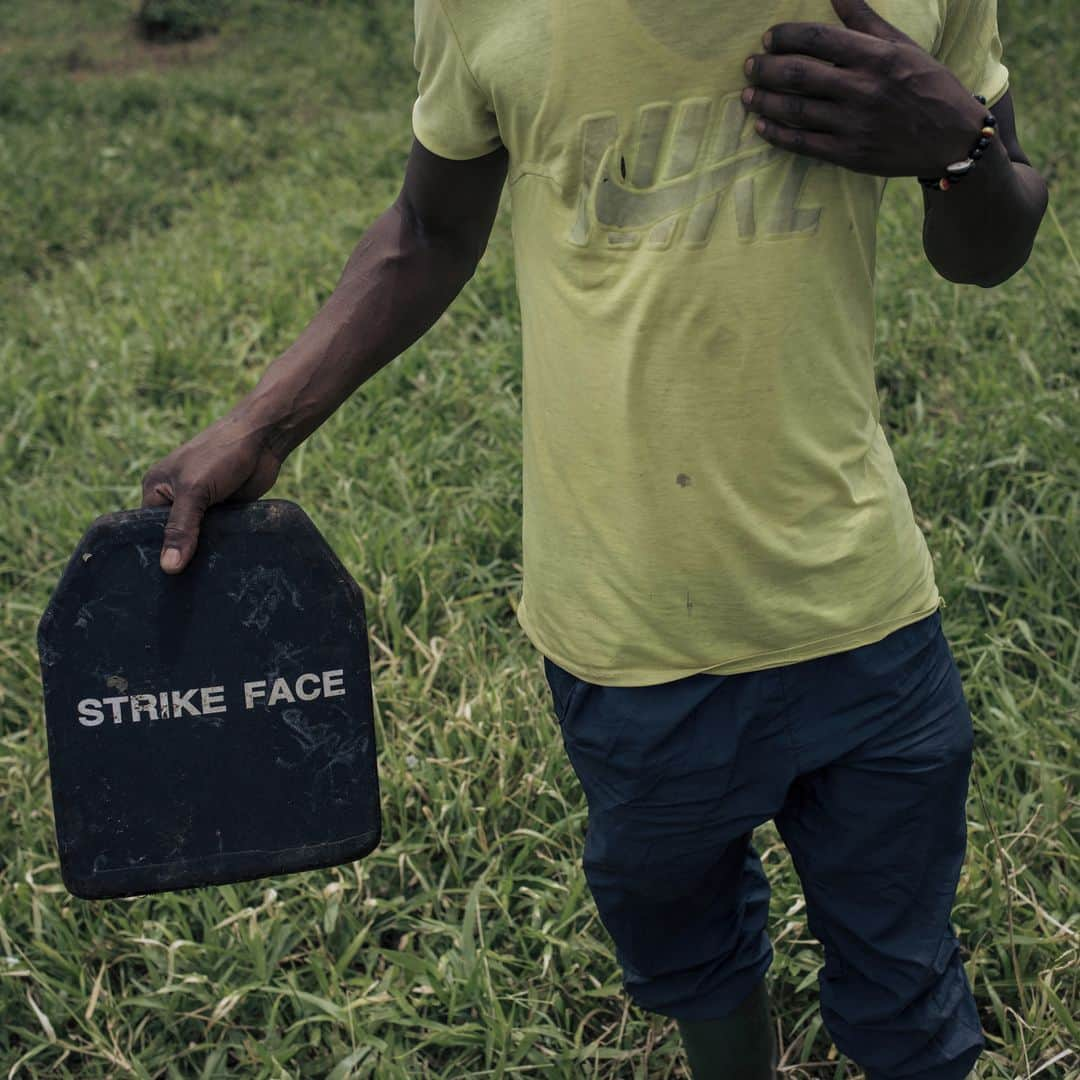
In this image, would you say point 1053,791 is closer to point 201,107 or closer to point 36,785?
point 36,785

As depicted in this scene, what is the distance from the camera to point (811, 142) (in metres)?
1.14

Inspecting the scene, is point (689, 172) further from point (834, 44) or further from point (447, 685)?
point (447, 685)

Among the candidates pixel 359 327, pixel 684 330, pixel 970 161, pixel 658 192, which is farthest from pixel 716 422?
pixel 359 327

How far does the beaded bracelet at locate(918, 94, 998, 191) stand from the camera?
117 cm

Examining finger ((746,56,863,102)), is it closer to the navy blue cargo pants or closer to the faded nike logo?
the faded nike logo

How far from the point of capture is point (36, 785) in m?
2.49

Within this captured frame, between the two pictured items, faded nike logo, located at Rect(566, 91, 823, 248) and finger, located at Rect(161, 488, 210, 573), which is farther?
finger, located at Rect(161, 488, 210, 573)

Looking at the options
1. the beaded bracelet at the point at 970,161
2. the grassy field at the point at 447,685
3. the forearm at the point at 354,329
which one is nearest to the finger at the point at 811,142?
the beaded bracelet at the point at 970,161

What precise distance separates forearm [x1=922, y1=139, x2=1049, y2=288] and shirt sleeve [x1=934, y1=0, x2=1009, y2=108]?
0.08m

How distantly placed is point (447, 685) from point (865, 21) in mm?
1763

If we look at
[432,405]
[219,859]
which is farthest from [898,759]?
[432,405]

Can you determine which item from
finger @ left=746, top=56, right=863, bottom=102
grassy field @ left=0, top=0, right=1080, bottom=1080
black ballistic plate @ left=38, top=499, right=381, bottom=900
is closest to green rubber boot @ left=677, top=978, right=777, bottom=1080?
grassy field @ left=0, top=0, right=1080, bottom=1080

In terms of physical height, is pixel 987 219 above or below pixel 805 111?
below

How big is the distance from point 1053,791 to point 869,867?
2.85 ft
